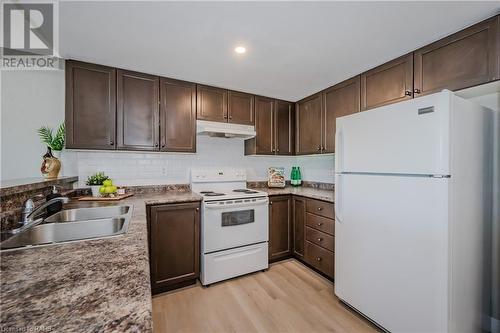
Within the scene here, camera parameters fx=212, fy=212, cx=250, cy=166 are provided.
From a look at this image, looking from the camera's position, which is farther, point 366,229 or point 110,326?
point 366,229

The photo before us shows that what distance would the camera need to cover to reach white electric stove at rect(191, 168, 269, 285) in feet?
7.38

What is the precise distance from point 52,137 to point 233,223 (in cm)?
208

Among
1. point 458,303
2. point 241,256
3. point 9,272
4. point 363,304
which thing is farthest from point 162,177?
point 458,303

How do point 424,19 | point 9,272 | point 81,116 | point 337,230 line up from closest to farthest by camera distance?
point 9,272 → point 424,19 → point 337,230 → point 81,116

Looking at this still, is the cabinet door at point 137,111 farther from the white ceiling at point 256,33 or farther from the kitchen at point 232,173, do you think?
the white ceiling at point 256,33

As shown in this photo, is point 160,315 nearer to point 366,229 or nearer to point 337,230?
point 337,230

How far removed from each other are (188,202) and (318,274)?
1720 millimetres

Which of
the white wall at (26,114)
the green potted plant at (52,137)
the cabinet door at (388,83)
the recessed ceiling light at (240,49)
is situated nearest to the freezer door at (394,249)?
the cabinet door at (388,83)

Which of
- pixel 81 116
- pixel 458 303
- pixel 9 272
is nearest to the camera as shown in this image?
pixel 9 272

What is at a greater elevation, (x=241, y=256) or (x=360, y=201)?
(x=360, y=201)

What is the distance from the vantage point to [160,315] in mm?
1824

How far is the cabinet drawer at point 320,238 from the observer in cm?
228

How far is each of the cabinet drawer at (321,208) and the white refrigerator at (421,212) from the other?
1.53 feet

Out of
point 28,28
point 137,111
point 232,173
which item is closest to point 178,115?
point 137,111
